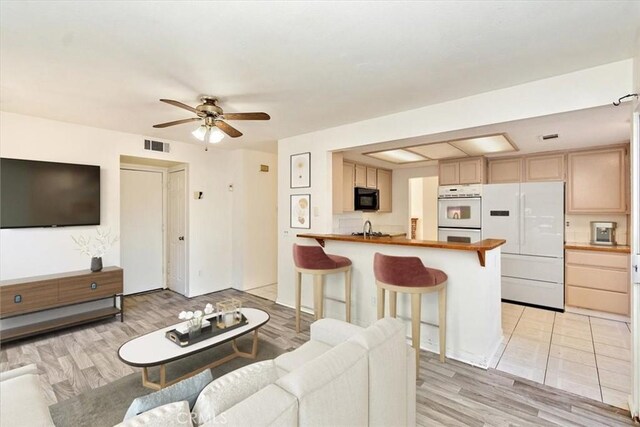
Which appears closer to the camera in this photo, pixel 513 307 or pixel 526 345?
pixel 526 345

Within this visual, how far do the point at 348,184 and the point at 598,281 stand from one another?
368cm

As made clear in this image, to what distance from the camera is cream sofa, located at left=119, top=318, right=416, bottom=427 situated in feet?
3.02

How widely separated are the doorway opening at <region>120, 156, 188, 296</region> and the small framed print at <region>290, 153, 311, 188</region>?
1.97 metres

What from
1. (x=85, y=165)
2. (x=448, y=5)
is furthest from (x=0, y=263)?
(x=448, y=5)

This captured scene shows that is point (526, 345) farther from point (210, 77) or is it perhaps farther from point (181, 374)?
point (210, 77)

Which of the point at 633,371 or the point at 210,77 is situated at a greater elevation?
the point at 210,77

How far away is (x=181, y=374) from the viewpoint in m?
2.60

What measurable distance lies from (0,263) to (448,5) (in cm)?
494

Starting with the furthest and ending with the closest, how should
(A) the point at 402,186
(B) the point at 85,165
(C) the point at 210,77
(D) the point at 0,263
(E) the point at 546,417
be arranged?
(A) the point at 402,186
(B) the point at 85,165
(D) the point at 0,263
(C) the point at 210,77
(E) the point at 546,417

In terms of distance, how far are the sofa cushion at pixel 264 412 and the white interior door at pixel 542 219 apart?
4.63 metres

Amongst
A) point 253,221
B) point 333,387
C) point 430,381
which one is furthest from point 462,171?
point 333,387

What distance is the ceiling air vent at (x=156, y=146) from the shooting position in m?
4.48

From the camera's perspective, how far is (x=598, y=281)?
398 centimetres

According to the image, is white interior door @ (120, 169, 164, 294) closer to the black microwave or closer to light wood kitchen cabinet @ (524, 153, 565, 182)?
the black microwave
